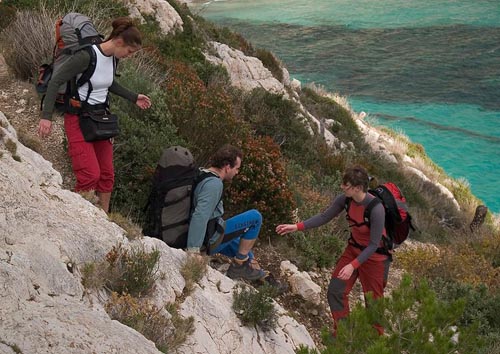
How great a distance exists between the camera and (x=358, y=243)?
207 inches

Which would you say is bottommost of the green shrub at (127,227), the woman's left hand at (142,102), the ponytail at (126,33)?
the green shrub at (127,227)

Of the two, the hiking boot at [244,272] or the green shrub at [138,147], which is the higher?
the green shrub at [138,147]

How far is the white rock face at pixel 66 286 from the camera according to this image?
2.91 meters

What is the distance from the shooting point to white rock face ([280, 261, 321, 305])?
6.16 m

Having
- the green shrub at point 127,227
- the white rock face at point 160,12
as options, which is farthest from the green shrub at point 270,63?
the green shrub at point 127,227

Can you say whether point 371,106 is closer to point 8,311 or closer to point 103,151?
point 103,151

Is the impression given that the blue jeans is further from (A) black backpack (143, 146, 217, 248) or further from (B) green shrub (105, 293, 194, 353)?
(B) green shrub (105, 293, 194, 353)

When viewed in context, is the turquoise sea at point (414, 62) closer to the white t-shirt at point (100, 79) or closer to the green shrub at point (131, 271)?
the white t-shirt at point (100, 79)

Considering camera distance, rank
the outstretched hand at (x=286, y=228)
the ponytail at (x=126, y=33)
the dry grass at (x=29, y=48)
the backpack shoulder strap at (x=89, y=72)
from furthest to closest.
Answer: the dry grass at (x=29, y=48)
the outstretched hand at (x=286, y=228)
the backpack shoulder strap at (x=89, y=72)
the ponytail at (x=126, y=33)

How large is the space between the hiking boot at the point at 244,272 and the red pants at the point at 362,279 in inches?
27.5

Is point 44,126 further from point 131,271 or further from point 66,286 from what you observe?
point 66,286

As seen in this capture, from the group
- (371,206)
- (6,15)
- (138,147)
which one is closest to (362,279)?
(371,206)

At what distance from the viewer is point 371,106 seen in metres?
25.7

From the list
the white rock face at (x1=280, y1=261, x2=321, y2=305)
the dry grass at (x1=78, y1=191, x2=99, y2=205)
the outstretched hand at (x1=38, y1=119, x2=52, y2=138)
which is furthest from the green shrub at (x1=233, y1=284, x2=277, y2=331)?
the outstretched hand at (x1=38, y1=119, x2=52, y2=138)
